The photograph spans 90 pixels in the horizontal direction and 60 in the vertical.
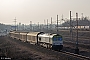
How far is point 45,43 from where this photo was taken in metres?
45.7

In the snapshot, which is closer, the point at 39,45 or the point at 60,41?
the point at 60,41

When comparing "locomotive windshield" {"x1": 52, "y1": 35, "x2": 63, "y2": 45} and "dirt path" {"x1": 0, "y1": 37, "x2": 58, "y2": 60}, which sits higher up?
"locomotive windshield" {"x1": 52, "y1": 35, "x2": 63, "y2": 45}

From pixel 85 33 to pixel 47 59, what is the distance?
68683 mm

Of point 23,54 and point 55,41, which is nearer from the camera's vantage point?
point 23,54

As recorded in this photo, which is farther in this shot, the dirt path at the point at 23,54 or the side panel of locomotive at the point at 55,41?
the side panel of locomotive at the point at 55,41

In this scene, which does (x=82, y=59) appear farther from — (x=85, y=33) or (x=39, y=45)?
(x=85, y=33)

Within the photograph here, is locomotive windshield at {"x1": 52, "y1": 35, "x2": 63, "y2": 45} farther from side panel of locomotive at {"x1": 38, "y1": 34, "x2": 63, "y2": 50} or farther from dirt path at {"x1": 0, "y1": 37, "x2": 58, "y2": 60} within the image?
dirt path at {"x1": 0, "y1": 37, "x2": 58, "y2": 60}

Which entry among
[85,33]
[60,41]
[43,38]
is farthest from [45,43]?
[85,33]

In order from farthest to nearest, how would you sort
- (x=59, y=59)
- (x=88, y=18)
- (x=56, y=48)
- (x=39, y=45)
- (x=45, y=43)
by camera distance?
(x=88, y=18), (x=39, y=45), (x=45, y=43), (x=56, y=48), (x=59, y=59)

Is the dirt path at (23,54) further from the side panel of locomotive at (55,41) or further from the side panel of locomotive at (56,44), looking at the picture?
the side panel of locomotive at (56,44)

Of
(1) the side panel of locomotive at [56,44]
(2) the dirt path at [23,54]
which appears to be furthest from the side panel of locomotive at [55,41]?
(2) the dirt path at [23,54]

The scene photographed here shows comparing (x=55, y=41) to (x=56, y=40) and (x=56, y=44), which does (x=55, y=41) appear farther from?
(x=56, y=44)

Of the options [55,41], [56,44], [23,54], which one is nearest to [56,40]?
[55,41]

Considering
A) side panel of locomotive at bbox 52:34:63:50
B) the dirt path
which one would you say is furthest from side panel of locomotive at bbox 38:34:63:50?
the dirt path
